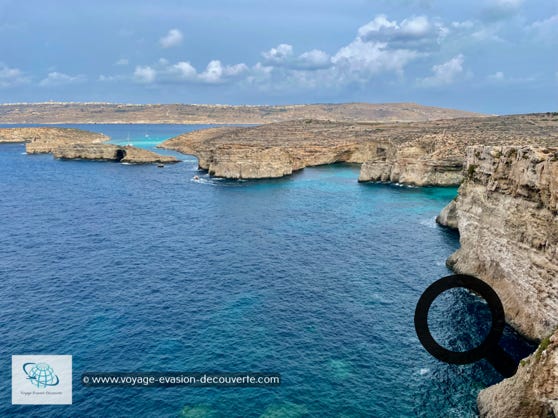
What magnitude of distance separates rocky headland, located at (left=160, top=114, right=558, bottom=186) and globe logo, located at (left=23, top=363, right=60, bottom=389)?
7995 centimetres

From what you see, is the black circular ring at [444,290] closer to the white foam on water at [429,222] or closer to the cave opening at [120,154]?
the white foam on water at [429,222]

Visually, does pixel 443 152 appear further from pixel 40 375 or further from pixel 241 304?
pixel 40 375

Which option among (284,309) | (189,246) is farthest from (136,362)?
(189,246)

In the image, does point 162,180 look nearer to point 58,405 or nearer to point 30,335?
point 30,335

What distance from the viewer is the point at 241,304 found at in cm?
4550

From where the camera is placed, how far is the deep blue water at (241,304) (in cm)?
3194

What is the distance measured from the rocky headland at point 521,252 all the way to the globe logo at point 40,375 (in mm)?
30155

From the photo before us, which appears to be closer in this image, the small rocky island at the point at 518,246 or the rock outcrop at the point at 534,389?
the rock outcrop at the point at 534,389

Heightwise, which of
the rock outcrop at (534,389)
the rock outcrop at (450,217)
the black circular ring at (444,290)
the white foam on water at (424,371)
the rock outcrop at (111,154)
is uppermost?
the rock outcrop at (111,154)

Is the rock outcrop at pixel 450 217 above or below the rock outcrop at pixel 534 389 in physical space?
above

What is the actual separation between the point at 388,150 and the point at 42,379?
118945 mm

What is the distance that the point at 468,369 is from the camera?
1357 inches

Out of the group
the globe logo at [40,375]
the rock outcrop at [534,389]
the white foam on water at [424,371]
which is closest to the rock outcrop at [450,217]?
the white foam on water at [424,371]

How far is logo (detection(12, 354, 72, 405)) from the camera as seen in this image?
103 feet
